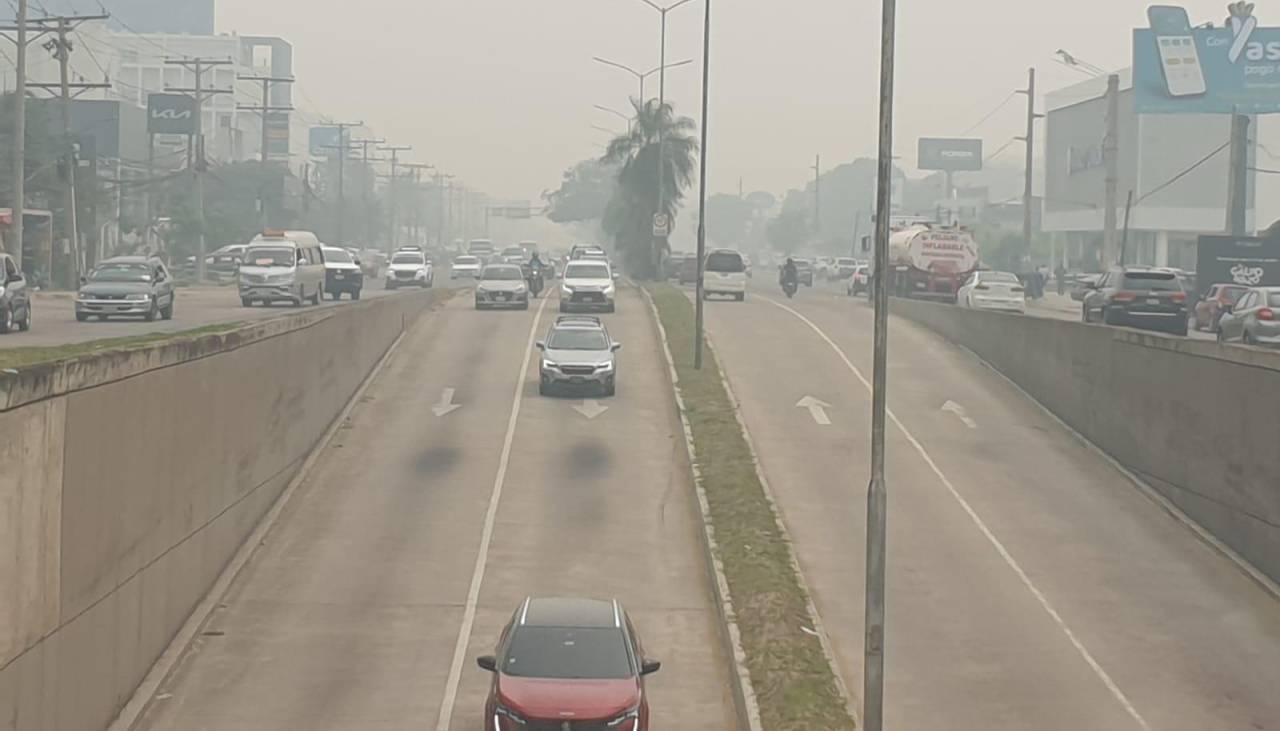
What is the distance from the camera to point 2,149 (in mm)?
79312

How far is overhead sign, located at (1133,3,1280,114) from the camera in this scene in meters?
77.8

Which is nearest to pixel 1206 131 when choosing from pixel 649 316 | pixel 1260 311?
pixel 649 316

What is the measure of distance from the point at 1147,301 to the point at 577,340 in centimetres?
1348

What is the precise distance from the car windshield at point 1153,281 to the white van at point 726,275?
2658cm

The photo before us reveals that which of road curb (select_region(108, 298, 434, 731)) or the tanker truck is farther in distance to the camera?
the tanker truck

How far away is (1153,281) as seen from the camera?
41500 millimetres

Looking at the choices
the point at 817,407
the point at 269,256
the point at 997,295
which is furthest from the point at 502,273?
the point at 817,407

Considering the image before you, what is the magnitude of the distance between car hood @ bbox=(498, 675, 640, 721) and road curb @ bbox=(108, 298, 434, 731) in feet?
16.1

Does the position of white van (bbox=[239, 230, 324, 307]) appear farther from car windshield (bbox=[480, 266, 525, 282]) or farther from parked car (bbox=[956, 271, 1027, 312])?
parked car (bbox=[956, 271, 1027, 312])

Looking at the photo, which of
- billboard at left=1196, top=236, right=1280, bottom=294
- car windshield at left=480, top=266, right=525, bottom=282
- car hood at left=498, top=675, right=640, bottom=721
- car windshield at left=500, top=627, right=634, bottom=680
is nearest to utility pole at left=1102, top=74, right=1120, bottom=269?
billboard at left=1196, top=236, right=1280, bottom=294

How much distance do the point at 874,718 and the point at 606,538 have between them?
1215 centimetres

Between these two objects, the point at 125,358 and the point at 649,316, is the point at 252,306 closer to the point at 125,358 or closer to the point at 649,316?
the point at 649,316

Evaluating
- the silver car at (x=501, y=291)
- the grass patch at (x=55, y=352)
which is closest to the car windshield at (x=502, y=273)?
the silver car at (x=501, y=291)

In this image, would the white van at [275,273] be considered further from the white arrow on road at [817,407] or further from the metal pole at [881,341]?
the metal pole at [881,341]
